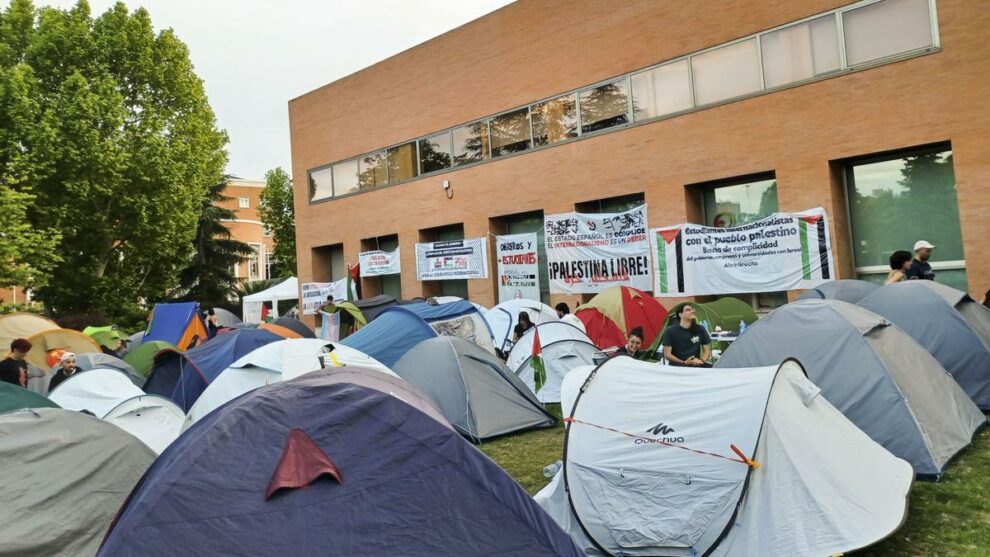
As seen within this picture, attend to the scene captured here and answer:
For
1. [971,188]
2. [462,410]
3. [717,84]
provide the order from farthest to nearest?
[717,84], [971,188], [462,410]

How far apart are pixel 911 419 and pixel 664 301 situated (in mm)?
9691

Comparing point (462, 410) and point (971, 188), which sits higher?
point (971, 188)

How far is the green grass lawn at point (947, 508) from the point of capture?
4.50 meters

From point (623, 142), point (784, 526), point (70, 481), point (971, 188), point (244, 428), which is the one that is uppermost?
point (623, 142)

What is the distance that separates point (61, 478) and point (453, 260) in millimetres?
15690

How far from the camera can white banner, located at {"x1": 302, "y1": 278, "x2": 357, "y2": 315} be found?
24.0 m

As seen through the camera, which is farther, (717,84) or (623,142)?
(623,142)

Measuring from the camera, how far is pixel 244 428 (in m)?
3.62

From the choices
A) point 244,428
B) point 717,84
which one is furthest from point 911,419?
point 717,84

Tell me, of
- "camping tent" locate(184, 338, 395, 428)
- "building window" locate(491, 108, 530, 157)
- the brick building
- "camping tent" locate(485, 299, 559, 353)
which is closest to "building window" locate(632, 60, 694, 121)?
the brick building

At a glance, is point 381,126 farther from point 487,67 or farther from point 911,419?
point 911,419

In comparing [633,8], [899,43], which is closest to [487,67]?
[633,8]

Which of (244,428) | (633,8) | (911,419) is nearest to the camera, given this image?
(244,428)

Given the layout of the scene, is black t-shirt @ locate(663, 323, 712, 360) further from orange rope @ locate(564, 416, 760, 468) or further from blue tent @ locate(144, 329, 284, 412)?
blue tent @ locate(144, 329, 284, 412)
